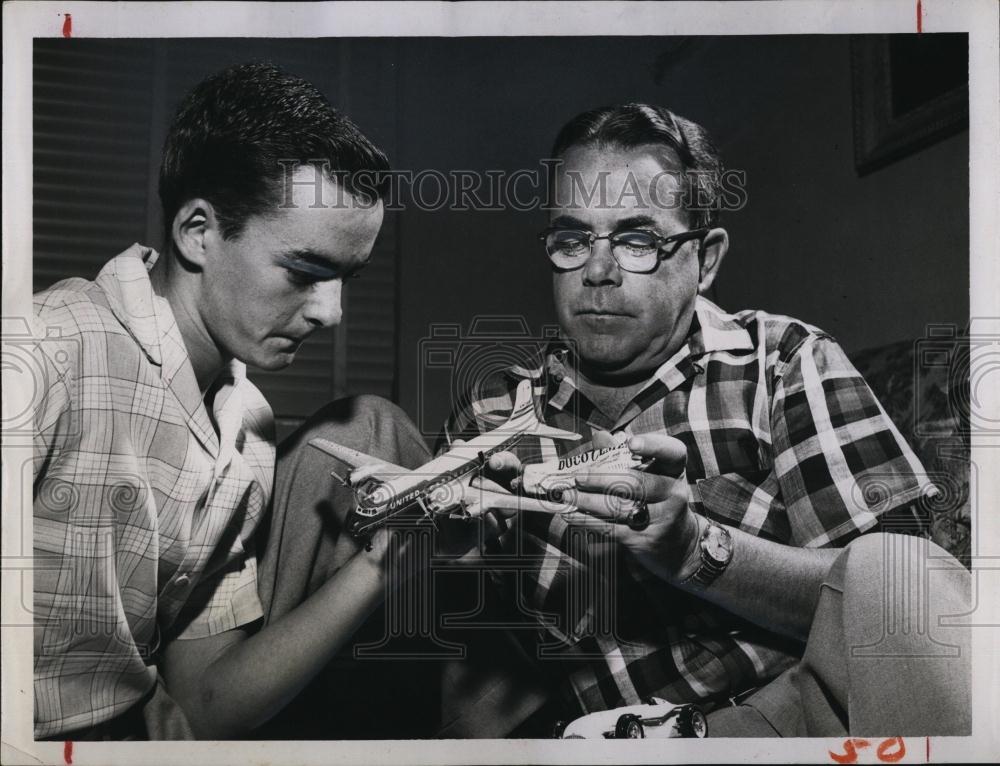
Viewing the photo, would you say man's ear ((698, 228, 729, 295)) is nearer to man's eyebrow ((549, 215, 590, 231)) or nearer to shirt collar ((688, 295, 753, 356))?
shirt collar ((688, 295, 753, 356))

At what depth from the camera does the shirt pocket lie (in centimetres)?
240

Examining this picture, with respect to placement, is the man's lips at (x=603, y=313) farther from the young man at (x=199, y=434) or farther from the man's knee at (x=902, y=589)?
the man's knee at (x=902, y=589)

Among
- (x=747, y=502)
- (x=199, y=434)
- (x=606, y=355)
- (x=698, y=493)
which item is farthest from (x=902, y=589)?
(x=199, y=434)

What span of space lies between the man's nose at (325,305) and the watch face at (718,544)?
1040 mm

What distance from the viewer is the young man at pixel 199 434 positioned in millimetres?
2375

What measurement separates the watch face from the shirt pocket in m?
0.03

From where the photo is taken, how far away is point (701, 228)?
248cm

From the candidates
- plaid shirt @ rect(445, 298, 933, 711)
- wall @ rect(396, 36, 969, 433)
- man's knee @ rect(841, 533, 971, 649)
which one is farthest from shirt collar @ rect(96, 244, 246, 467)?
man's knee @ rect(841, 533, 971, 649)

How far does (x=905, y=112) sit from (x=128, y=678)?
2370mm

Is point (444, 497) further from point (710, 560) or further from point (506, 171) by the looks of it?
point (506, 171)

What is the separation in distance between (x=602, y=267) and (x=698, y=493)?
0.60 m

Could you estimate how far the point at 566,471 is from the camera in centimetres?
241

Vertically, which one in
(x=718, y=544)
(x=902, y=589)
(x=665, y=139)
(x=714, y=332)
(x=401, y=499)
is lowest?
(x=902, y=589)

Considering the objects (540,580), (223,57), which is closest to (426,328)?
(540,580)
